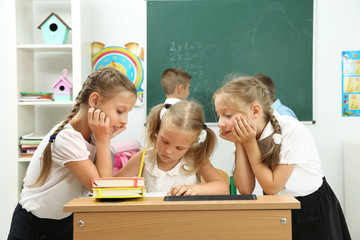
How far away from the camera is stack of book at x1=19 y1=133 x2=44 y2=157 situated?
3.35 metres

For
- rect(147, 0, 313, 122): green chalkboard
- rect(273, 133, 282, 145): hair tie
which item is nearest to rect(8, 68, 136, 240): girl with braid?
rect(273, 133, 282, 145): hair tie

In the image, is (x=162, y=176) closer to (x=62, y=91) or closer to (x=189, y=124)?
(x=189, y=124)

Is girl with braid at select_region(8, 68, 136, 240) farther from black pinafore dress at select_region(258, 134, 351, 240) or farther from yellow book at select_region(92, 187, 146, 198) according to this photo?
black pinafore dress at select_region(258, 134, 351, 240)

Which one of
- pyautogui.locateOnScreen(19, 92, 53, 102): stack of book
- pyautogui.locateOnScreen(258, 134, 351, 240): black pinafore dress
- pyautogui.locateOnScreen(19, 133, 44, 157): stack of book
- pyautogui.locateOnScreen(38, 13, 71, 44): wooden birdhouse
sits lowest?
pyautogui.locateOnScreen(258, 134, 351, 240): black pinafore dress

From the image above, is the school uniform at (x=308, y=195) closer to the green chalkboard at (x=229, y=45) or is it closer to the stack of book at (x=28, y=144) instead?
the green chalkboard at (x=229, y=45)

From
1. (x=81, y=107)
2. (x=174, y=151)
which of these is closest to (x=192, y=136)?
(x=174, y=151)

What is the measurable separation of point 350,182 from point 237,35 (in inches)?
73.5

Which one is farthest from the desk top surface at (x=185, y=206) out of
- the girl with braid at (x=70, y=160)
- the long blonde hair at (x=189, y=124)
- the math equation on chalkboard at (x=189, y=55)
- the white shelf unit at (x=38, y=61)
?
the math equation on chalkboard at (x=189, y=55)

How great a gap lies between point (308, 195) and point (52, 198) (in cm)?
108

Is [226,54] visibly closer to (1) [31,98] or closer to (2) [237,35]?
(2) [237,35]

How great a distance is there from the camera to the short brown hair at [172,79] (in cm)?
359

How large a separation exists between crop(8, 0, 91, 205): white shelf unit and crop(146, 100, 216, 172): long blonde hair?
181cm

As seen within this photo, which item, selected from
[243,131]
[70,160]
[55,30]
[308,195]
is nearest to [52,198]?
[70,160]

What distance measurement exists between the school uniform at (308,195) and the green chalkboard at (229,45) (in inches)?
87.4
